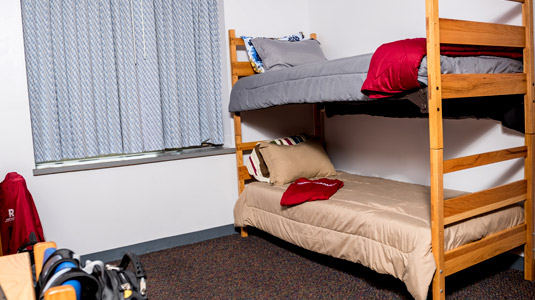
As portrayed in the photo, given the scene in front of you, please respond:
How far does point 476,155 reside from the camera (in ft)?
A: 6.57

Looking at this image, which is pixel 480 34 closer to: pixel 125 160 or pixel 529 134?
pixel 529 134

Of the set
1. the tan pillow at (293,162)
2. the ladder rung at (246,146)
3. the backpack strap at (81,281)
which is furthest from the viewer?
the ladder rung at (246,146)

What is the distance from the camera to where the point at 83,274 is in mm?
860

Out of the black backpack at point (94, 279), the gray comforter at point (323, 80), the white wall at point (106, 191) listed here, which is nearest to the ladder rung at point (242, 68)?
the gray comforter at point (323, 80)

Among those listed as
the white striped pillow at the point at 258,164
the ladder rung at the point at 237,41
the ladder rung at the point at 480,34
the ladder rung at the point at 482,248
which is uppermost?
the ladder rung at the point at 237,41

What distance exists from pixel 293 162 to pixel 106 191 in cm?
126

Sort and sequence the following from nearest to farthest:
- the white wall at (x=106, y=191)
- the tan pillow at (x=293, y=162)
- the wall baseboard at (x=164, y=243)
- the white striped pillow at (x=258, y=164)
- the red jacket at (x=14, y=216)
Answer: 1. the red jacket at (x=14, y=216)
2. the white wall at (x=106, y=191)
3. the wall baseboard at (x=164, y=243)
4. the tan pillow at (x=293, y=162)
5. the white striped pillow at (x=258, y=164)

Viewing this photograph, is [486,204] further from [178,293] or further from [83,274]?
[83,274]

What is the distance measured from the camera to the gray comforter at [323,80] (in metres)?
1.97

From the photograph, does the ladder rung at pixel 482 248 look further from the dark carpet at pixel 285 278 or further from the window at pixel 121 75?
the window at pixel 121 75

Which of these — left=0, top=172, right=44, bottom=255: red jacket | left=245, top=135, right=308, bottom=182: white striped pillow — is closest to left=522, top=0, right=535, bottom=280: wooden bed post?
left=245, top=135, right=308, bottom=182: white striped pillow

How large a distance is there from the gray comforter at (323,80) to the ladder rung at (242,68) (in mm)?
128

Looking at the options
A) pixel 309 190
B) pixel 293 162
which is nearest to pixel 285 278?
pixel 309 190

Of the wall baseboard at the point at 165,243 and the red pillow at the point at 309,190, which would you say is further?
the wall baseboard at the point at 165,243
